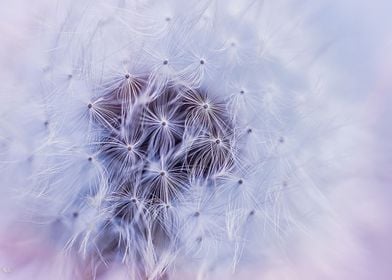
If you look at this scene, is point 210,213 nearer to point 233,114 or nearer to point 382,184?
point 233,114

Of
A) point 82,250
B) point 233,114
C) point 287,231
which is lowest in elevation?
point 82,250

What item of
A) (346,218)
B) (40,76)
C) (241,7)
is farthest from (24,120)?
(346,218)

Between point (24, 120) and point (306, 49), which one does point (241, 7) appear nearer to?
point (306, 49)

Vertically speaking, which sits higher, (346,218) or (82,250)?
(346,218)
